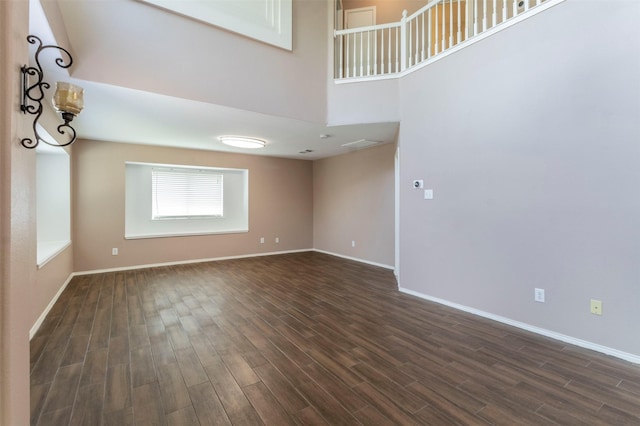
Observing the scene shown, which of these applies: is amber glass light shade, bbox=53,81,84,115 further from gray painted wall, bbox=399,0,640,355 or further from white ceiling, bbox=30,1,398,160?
gray painted wall, bbox=399,0,640,355

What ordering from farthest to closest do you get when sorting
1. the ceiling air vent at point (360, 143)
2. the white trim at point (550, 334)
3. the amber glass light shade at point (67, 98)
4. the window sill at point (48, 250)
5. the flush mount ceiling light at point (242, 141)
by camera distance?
the ceiling air vent at point (360, 143) → the flush mount ceiling light at point (242, 141) → the window sill at point (48, 250) → the white trim at point (550, 334) → the amber glass light shade at point (67, 98)

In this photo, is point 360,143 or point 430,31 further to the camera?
point 360,143

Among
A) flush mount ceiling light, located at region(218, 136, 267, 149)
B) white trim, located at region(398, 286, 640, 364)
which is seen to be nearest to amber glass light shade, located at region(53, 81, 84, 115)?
flush mount ceiling light, located at region(218, 136, 267, 149)

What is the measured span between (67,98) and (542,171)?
3.73 metres

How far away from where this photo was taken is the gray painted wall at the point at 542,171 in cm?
218

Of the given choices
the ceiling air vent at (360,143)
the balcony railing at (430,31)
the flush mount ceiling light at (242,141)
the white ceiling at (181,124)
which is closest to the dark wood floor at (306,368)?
the white ceiling at (181,124)

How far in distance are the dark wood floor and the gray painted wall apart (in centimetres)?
42

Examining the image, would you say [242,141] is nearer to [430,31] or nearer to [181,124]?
[181,124]

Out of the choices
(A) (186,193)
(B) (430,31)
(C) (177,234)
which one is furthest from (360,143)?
(C) (177,234)

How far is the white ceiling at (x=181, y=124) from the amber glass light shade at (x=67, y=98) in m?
0.70

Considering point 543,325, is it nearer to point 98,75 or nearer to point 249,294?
point 249,294

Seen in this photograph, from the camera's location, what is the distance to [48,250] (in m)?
3.51

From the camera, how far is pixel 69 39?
2.45 metres

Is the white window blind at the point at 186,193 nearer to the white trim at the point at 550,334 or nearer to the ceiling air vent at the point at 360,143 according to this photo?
the ceiling air vent at the point at 360,143
